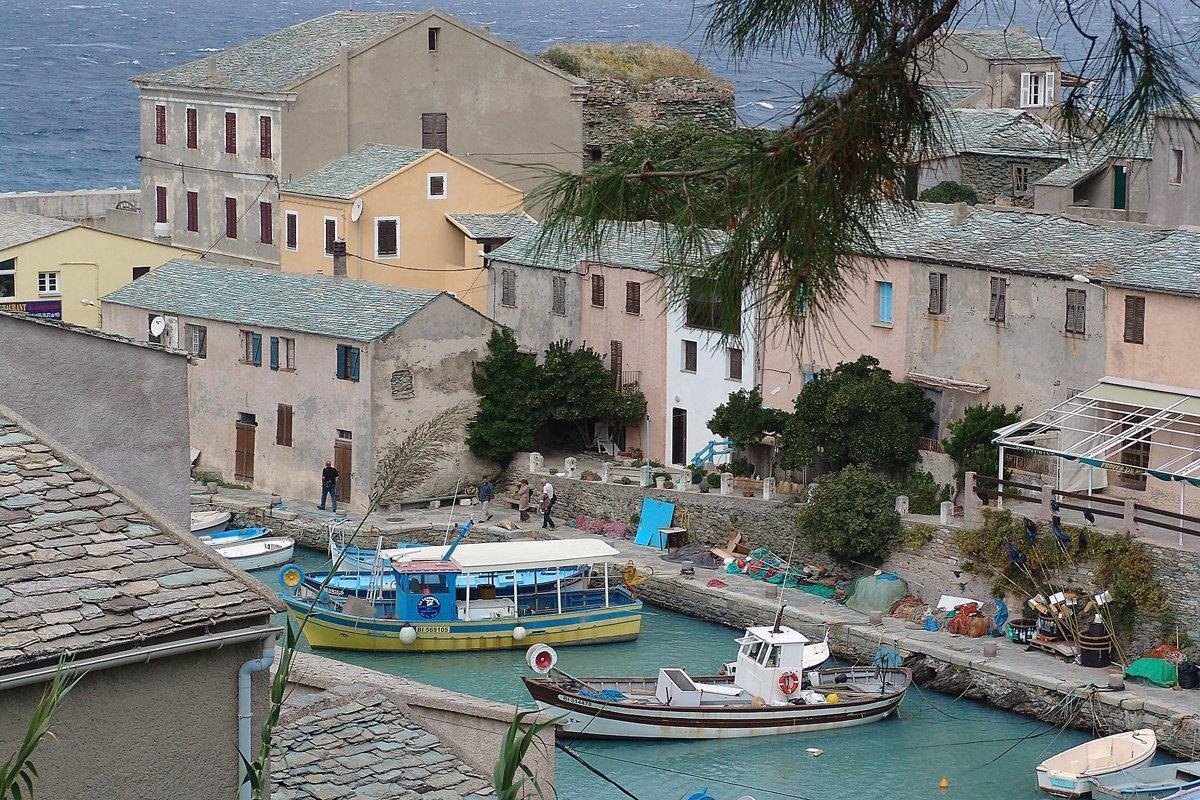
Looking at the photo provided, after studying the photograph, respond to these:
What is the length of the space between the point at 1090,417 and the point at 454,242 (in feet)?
60.8

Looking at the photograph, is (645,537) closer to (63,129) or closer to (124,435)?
(124,435)

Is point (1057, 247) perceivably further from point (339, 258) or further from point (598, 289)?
point (339, 258)

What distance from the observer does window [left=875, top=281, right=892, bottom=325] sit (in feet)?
131

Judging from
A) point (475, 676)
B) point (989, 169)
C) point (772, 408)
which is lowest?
point (475, 676)

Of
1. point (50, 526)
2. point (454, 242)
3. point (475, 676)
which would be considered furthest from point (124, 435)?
point (454, 242)

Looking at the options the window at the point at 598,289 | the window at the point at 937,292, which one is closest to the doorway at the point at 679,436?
the window at the point at 598,289

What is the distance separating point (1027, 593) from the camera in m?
34.9

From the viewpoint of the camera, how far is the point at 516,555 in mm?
38156

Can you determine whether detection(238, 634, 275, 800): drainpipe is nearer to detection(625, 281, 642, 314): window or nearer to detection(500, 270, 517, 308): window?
detection(625, 281, 642, 314): window

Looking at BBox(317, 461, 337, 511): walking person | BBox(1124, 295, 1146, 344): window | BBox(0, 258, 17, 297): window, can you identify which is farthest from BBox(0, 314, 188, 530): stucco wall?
BBox(0, 258, 17, 297): window

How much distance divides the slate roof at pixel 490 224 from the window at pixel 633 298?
5.14m

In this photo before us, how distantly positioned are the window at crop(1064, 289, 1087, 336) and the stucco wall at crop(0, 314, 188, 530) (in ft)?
73.7

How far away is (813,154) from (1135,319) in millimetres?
27492

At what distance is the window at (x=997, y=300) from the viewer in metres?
38.0
